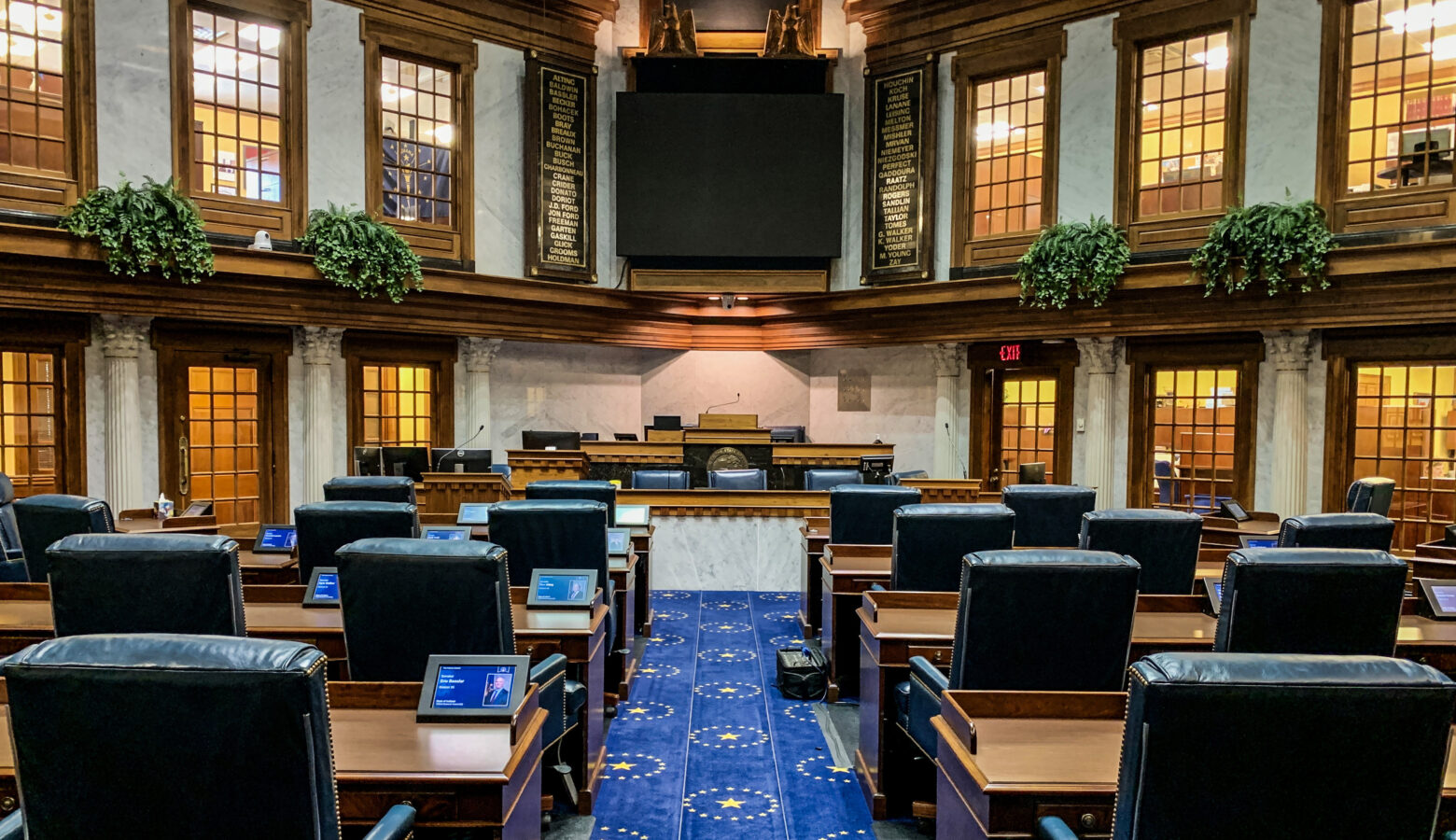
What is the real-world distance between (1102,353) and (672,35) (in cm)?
627

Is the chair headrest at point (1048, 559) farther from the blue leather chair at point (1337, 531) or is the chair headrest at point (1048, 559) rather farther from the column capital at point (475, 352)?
the column capital at point (475, 352)

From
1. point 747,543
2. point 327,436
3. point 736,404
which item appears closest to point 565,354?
point 736,404

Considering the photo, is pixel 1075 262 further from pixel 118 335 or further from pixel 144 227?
pixel 118 335

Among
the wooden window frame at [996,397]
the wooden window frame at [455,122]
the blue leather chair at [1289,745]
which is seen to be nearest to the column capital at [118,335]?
the wooden window frame at [455,122]

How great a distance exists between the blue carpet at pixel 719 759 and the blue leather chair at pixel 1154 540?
156cm

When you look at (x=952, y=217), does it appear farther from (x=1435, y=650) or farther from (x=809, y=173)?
(x=1435, y=650)

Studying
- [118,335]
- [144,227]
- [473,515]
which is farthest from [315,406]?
[473,515]

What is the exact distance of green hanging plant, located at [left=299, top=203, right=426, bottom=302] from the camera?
8.65 metres

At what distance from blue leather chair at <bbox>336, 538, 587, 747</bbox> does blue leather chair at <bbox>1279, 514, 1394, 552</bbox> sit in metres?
3.12

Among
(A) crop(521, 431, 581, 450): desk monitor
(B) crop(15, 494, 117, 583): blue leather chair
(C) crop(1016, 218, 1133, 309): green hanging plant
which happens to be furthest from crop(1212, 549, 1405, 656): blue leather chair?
(A) crop(521, 431, 581, 450): desk monitor

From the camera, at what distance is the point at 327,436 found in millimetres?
9352

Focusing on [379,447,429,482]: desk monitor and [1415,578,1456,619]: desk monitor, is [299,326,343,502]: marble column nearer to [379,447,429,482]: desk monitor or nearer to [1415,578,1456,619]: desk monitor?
[379,447,429,482]: desk monitor

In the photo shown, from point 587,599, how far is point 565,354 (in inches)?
333

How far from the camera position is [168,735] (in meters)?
1.46
